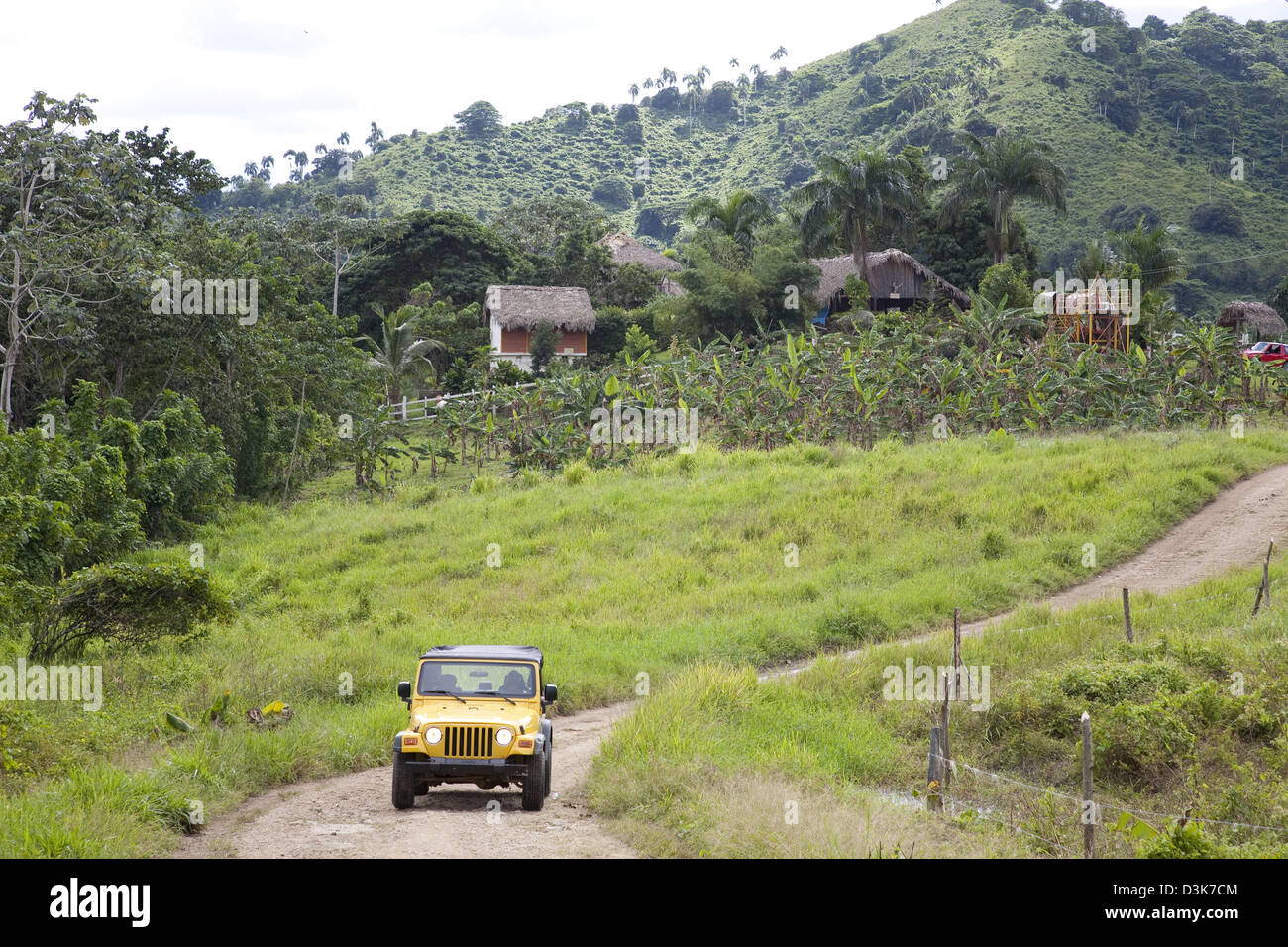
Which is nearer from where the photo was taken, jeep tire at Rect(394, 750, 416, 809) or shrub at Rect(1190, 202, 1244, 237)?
jeep tire at Rect(394, 750, 416, 809)

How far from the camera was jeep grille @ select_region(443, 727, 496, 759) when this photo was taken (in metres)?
9.80

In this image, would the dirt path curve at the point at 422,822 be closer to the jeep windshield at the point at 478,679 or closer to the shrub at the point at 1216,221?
the jeep windshield at the point at 478,679

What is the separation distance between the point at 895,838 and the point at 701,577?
483 inches

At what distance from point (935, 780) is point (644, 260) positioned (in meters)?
52.9

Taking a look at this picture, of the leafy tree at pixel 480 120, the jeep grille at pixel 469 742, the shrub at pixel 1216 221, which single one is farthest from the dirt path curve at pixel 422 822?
the leafy tree at pixel 480 120

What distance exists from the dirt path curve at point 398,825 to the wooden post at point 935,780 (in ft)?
9.66

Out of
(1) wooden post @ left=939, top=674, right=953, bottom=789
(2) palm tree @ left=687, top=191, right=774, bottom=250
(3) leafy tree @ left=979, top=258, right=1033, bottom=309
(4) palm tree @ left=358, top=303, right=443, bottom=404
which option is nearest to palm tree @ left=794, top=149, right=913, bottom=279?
(2) palm tree @ left=687, top=191, right=774, bottom=250

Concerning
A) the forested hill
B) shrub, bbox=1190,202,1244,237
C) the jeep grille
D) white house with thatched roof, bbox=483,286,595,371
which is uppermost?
the forested hill

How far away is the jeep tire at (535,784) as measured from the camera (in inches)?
388

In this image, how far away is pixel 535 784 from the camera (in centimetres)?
991

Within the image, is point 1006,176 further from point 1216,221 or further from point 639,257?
point 1216,221

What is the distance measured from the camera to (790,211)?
168 feet

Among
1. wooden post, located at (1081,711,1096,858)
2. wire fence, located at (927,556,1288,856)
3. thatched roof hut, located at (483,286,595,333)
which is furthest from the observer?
thatched roof hut, located at (483,286,595,333)

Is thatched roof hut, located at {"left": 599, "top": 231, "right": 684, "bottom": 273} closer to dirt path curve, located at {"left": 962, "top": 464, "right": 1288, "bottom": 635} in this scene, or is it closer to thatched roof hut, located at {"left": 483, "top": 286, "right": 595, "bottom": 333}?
thatched roof hut, located at {"left": 483, "top": 286, "right": 595, "bottom": 333}
